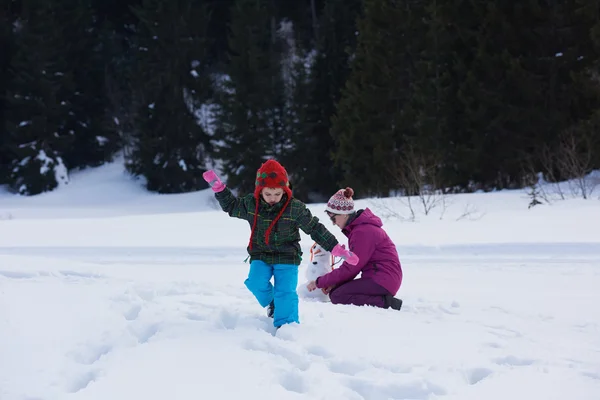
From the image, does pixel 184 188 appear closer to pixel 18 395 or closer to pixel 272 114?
pixel 272 114

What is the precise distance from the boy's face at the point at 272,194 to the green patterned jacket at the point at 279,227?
0.07 meters

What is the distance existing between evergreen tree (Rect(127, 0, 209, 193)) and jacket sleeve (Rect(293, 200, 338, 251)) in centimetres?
2581

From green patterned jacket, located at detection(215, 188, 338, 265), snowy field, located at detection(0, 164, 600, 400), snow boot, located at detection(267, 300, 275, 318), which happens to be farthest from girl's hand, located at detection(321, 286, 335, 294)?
green patterned jacket, located at detection(215, 188, 338, 265)

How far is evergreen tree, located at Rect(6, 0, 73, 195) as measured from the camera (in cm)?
2981

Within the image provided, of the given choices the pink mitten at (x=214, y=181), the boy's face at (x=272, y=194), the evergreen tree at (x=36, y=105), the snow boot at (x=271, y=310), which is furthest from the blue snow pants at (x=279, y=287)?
the evergreen tree at (x=36, y=105)

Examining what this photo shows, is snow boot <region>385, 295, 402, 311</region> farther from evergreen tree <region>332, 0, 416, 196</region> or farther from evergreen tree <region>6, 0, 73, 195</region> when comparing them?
evergreen tree <region>6, 0, 73, 195</region>

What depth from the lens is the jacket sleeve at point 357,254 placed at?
18.3 feet

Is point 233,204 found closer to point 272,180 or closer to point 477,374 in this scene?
point 272,180

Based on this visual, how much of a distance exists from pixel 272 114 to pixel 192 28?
7.57 meters

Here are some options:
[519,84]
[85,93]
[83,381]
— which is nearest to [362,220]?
[83,381]

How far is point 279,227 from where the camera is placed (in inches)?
182

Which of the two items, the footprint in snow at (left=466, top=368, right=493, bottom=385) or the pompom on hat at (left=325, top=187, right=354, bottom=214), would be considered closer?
the footprint in snow at (left=466, top=368, right=493, bottom=385)

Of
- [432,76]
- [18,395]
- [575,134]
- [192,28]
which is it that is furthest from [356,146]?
[18,395]

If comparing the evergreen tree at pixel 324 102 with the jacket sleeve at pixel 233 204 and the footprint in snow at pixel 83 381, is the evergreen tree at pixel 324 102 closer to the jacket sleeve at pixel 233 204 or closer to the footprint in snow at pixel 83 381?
the jacket sleeve at pixel 233 204
